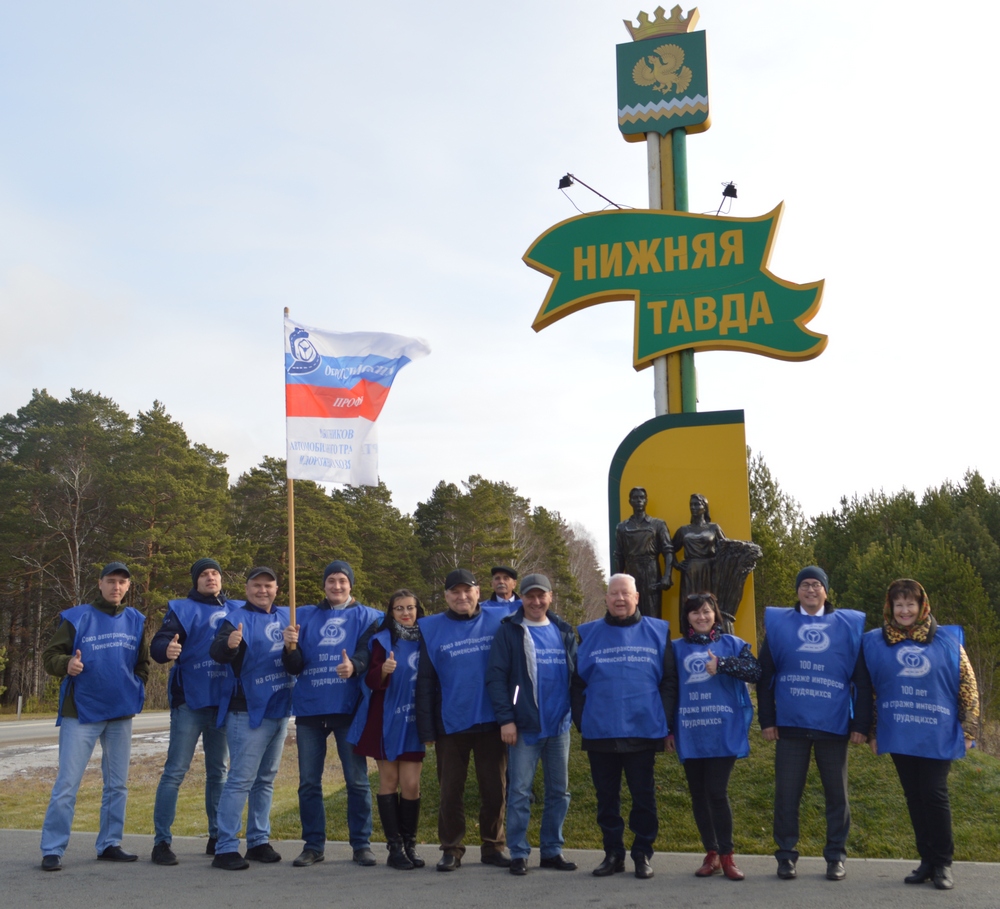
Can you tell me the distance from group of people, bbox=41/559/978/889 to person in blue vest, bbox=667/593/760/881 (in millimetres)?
12

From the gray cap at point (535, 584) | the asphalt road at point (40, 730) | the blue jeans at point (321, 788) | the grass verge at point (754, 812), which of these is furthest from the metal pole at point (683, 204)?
the asphalt road at point (40, 730)

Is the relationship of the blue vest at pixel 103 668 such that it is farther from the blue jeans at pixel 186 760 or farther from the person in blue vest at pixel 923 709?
the person in blue vest at pixel 923 709

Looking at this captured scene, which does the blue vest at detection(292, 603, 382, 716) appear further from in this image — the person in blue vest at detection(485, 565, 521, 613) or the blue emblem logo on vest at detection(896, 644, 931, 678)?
the blue emblem logo on vest at detection(896, 644, 931, 678)

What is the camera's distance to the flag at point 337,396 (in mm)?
6633

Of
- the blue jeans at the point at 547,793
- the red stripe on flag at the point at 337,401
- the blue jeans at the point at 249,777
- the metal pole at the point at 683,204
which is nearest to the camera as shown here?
the blue jeans at the point at 547,793

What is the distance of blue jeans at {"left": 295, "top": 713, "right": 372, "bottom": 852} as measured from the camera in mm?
6016

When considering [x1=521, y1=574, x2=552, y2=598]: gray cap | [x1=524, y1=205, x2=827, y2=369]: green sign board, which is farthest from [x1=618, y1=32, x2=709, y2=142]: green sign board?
[x1=521, y1=574, x2=552, y2=598]: gray cap

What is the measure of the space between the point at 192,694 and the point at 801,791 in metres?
3.88

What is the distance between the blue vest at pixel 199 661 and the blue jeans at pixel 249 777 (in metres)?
0.23

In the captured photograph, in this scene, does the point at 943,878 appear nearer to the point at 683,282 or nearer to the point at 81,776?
the point at 81,776

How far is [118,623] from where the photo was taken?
6293mm

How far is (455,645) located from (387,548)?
1674 inches

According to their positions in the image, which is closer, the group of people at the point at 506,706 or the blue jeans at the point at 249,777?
the group of people at the point at 506,706

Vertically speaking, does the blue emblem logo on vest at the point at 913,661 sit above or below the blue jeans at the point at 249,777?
above
